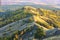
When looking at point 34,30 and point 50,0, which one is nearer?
point 34,30

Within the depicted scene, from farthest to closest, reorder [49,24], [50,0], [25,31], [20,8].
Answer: [50,0], [20,8], [49,24], [25,31]

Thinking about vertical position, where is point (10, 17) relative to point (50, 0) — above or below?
below

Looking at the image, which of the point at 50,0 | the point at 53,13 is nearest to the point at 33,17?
the point at 53,13

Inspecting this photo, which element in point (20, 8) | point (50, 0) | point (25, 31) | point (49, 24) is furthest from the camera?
point (50, 0)

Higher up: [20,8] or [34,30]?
[20,8]

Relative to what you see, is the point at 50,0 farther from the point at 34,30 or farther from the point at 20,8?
the point at 34,30

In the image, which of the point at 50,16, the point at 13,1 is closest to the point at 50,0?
the point at 50,16

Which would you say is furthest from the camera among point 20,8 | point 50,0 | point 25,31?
point 50,0

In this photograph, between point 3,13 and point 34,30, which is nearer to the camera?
point 34,30

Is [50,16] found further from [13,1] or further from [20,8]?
[13,1]
